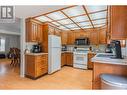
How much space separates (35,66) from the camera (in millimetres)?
3676

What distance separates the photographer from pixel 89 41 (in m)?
5.84

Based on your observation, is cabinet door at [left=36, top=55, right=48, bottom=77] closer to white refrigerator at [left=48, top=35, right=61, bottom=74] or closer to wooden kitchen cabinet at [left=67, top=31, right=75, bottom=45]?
white refrigerator at [left=48, top=35, right=61, bottom=74]

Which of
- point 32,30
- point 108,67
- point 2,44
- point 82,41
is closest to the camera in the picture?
point 108,67

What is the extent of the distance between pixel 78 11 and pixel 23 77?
9.34 ft

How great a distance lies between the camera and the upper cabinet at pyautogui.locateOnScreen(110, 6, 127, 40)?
5.59 feet

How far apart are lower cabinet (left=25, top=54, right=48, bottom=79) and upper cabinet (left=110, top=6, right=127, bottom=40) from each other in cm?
261

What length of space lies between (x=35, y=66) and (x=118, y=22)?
281cm

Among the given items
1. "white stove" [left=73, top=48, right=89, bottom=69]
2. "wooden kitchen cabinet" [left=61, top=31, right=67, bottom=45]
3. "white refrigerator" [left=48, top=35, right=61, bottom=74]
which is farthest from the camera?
"wooden kitchen cabinet" [left=61, top=31, right=67, bottom=45]

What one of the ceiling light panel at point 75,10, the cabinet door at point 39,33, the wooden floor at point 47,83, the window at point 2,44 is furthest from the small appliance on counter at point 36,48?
the window at point 2,44

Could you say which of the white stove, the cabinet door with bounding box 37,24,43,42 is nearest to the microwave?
the white stove

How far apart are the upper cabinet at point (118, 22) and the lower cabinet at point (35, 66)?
2612 mm

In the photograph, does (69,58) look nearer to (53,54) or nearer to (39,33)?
(53,54)

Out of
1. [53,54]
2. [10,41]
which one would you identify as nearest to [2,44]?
[10,41]

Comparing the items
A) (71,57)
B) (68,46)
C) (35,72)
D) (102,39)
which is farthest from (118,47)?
(68,46)
